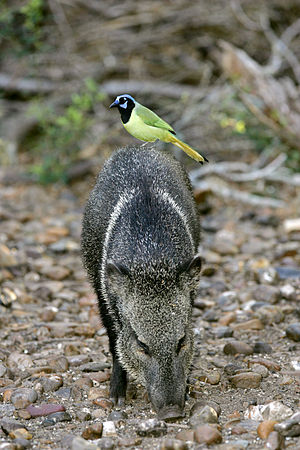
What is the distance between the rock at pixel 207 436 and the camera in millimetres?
3762

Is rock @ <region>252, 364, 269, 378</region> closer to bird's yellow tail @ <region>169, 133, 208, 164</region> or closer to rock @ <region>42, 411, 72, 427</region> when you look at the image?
rock @ <region>42, 411, 72, 427</region>

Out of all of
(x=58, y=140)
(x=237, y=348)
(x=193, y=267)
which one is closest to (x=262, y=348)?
(x=237, y=348)

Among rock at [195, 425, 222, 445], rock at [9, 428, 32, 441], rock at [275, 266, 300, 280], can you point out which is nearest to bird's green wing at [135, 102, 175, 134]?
rock at [195, 425, 222, 445]

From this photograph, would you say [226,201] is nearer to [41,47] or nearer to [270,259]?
[270,259]

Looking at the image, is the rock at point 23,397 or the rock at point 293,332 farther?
the rock at point 293,332

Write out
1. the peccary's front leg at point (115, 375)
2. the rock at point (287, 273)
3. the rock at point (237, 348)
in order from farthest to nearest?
the rock at point (287, 273), the rock at point (237, 348), the peccary's front leg at point (115, 375)

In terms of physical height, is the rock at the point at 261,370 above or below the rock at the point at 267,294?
below

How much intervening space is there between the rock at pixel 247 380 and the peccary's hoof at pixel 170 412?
85 centimetres

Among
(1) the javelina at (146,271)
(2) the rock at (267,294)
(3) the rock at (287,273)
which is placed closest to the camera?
(1) the javelina at (146,271)

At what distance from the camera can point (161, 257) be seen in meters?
4.19

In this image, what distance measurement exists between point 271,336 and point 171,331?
76.3 inches

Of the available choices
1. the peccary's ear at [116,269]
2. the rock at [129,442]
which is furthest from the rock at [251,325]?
the rock at [129,442]

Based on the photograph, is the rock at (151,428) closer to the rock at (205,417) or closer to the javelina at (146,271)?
the javelina at (146,271)

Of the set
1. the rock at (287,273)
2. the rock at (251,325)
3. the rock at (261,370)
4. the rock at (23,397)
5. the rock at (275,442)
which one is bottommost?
the rock at (275,442)
